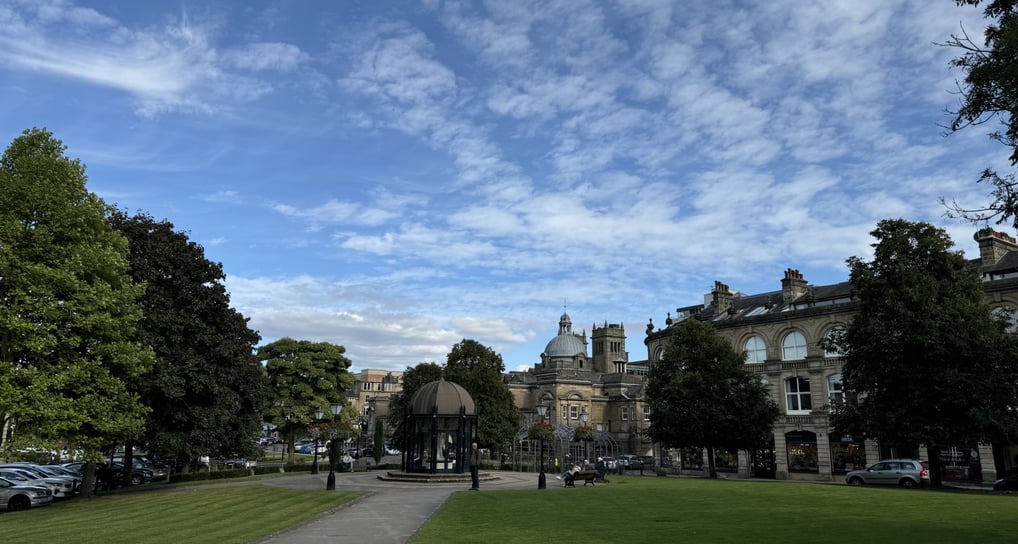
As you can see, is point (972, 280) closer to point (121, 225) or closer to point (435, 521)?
point (435, 521)

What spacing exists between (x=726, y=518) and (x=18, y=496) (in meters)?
27.8

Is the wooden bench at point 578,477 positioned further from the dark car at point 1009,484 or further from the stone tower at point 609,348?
the stone tower at point 609,348

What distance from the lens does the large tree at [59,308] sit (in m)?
23.2

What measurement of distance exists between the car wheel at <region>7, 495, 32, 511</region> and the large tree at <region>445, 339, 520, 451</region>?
1268 inches

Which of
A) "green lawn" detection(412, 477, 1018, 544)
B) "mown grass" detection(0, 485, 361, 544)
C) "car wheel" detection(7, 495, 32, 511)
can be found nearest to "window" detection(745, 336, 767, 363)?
"green lawn" detection(412, 477, 1018, 544)

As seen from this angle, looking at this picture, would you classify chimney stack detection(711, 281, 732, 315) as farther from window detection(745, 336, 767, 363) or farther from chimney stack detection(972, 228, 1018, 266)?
chimney stack detection(972, 228, 1018, 266)

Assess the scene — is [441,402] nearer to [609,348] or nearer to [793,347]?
[793,347]

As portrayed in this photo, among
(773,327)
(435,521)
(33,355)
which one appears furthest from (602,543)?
(773,327)

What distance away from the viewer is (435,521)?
1809cm

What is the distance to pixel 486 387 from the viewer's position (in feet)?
183

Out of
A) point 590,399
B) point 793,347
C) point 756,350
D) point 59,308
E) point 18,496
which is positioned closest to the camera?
point 59,308

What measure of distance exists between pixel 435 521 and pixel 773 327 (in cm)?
4331

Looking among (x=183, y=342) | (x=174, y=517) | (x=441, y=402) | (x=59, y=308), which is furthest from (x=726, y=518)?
(x=183, y=342)

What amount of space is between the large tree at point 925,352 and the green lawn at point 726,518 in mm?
10032
